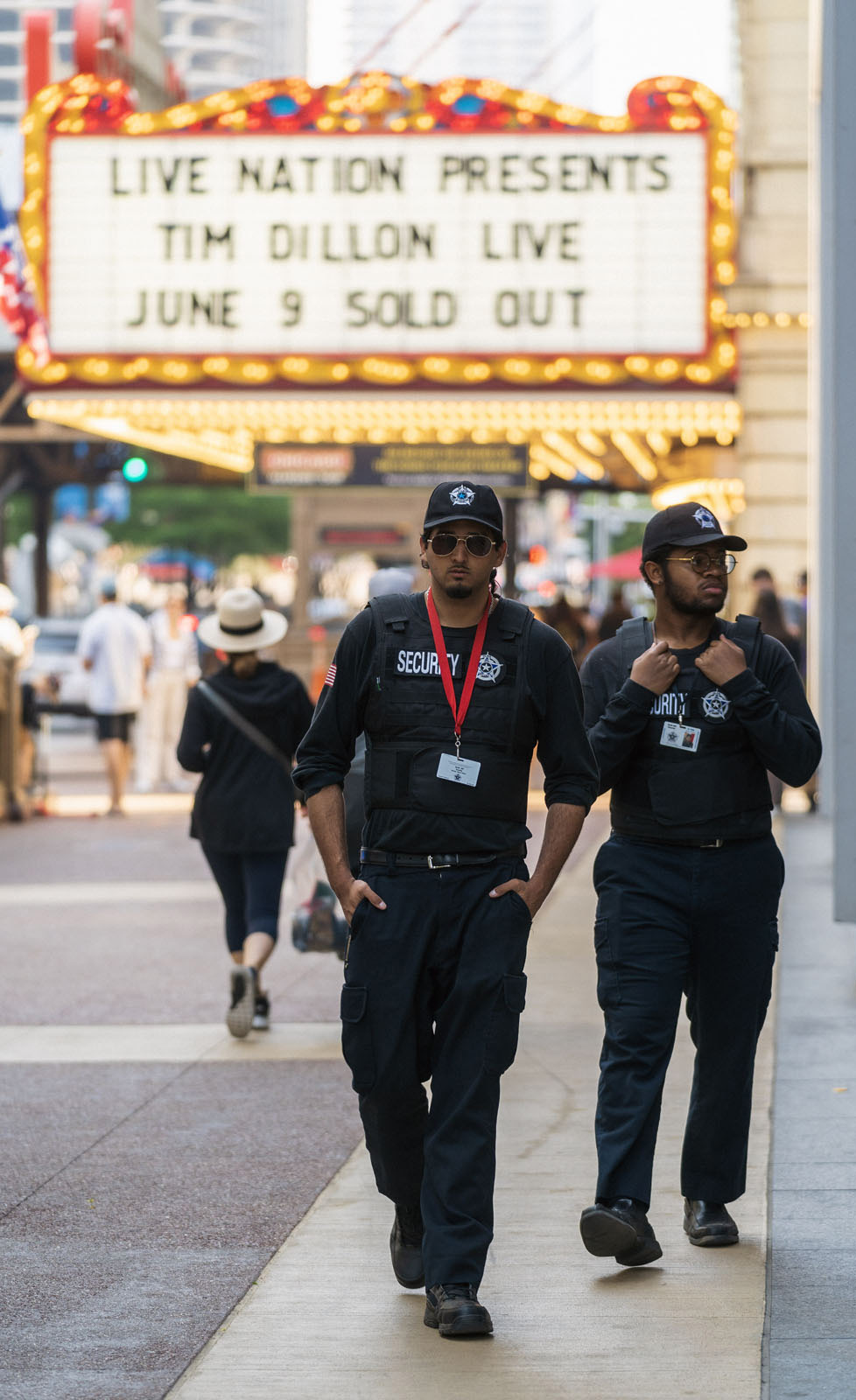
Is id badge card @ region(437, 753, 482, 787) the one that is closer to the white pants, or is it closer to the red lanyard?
the red lanyard

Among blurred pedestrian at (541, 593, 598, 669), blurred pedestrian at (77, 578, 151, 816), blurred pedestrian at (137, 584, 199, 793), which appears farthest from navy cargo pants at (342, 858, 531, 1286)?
blurred pedestrian at (541, 593, 598, 669)

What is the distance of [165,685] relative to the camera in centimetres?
2080

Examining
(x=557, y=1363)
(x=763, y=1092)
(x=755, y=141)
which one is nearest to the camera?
(x=557, y=1363)

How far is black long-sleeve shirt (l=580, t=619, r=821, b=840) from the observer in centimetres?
528

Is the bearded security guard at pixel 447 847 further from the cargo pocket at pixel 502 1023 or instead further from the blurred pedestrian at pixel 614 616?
the blurred pedestrian at pixel 614 616

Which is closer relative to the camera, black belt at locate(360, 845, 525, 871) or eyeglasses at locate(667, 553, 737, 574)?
black belt at locate(360, 845, 525, 871)

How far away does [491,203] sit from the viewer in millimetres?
17172

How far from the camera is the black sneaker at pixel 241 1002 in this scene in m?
8.57

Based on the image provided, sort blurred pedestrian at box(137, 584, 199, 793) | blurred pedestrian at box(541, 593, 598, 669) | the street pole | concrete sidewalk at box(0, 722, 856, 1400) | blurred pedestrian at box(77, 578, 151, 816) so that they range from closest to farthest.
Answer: concrete sidewalk at box(0, 722, 856, 1400) → the street pole → blurred pedestrian at box(77, 578, 151, 816) → blurred pedestrian at box(137, 584, 199, 793) → blurred pedestrian at box(541, 593, 598, 669)

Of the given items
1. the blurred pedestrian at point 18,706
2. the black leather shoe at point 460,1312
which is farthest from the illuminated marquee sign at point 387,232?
the black leather shoe at point 460,1312

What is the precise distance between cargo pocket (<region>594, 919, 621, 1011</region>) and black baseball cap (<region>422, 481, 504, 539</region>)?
1.11 m

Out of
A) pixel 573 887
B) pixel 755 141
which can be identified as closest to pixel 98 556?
pixel 755 141

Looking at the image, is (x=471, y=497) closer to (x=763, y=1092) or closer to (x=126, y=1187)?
(x=126, y=1187)

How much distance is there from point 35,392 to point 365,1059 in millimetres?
14335
